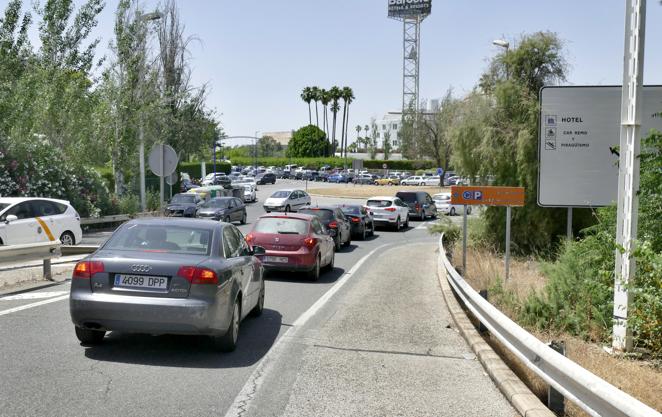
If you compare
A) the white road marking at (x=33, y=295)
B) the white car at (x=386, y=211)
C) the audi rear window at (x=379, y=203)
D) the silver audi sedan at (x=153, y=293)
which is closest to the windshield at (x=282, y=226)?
the white road marking at (x=33, y=295)

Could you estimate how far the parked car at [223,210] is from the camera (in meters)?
32.2

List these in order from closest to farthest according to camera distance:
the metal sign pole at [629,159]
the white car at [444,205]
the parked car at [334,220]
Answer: the metal sign pole at [629,159] < the parked car at [334,220] < the white car at [444,205]

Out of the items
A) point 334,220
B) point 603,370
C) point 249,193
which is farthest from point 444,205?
point 603,370

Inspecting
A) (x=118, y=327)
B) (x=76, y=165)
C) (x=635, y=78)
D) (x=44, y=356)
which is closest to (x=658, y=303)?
(x=635, y=78)

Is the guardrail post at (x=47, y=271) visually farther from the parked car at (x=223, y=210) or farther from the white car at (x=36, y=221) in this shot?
the parked car at (x=223, y=210)

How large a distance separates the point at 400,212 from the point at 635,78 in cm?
2768

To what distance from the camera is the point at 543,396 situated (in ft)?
21.2

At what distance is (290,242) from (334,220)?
8344 mm

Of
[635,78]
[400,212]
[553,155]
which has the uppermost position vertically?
[635,78]

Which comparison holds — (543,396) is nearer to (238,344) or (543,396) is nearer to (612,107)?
(238,344)

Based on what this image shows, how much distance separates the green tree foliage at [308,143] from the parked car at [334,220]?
400ft

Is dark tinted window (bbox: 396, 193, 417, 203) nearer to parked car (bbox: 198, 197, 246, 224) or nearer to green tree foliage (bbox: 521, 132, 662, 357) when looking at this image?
parked car (bbox: 198, 197, 246, 224)

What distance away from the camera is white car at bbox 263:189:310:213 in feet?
142

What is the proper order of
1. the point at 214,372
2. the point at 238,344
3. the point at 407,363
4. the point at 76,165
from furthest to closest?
1. the point at 76,165
2. the point at 238,344
3. the point at 407,363
4. the point at 214,372
